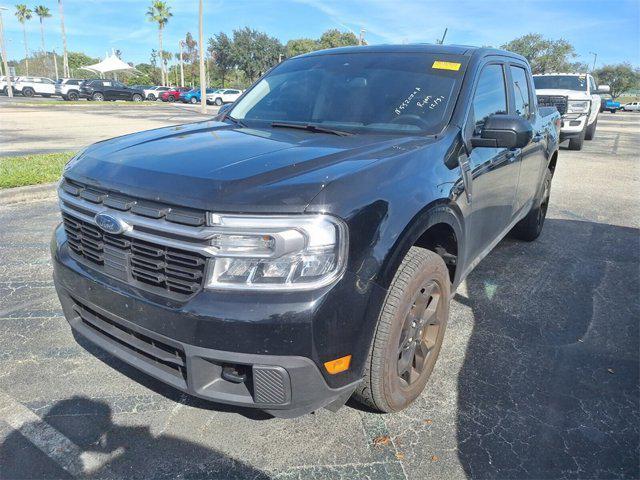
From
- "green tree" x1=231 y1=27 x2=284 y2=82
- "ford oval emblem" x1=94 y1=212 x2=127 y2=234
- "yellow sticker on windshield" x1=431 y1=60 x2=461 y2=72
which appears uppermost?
"green tree" x1=231 y1=27 x2=284 y2=82

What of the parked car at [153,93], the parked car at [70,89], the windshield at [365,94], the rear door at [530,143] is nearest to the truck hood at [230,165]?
the windshield at [365,94]

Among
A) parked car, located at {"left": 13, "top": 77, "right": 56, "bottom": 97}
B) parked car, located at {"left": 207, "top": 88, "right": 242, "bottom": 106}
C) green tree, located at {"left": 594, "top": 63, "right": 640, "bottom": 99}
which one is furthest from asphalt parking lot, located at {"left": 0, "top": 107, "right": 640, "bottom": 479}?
green tree, located at {"left": 594, "top": 63, "right": 640, "bottom": 99}

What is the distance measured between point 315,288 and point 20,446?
5.32 feet

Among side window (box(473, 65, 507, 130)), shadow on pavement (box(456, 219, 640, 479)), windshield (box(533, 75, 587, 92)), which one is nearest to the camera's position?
shadow on pavement (box(456, 219, 640, 479))

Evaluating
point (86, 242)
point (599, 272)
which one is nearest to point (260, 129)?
point (86, 242)

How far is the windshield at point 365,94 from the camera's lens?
9.87 ft

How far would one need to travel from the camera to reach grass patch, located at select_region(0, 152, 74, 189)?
680cm

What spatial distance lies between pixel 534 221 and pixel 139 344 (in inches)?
177

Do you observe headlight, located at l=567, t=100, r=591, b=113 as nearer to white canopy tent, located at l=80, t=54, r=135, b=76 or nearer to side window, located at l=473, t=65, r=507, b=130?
side window, located at l=473, t=65, r=507, b=130

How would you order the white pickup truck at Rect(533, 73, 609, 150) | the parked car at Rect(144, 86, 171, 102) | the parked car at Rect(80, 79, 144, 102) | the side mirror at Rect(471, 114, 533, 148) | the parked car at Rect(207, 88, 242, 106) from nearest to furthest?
the side mirror at Rect(471, 114, 533, 148) → the white pickup truck at Rect(533, 73, 609, 150) → the parked car at Rect(80, 79, 144, 102) → the parked car at Rect(207, 88, 242, 106) → the parked car at Rect(144, 86, 171, 102)

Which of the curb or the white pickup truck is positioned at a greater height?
the white pickup truck

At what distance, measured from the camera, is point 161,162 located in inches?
87.9

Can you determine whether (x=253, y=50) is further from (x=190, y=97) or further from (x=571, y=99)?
(x=571, y=99)

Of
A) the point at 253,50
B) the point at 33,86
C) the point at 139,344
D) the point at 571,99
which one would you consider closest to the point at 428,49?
the point at 139,344
